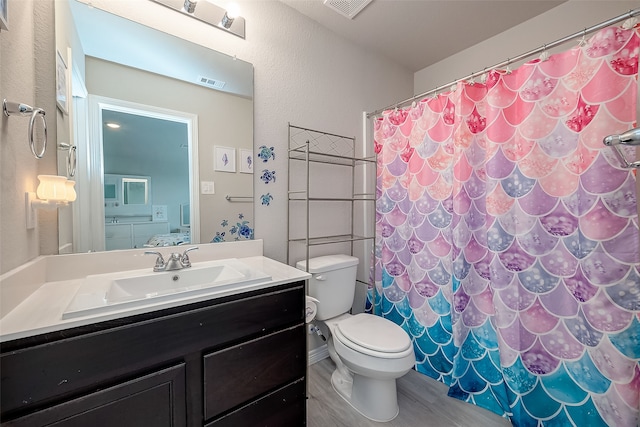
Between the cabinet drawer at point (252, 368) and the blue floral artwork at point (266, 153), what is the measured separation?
3.32ft

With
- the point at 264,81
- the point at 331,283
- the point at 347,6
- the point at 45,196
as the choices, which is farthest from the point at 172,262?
the point at 347,6

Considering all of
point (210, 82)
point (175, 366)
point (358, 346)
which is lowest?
point (358, 346)

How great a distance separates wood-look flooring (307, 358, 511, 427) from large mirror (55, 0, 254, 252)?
111 cm

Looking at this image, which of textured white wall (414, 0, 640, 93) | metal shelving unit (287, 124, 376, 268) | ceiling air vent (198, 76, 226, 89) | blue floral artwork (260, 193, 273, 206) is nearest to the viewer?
ceiling air vent (198, 76, 226, 89)

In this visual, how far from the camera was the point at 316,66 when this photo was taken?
6.00ft

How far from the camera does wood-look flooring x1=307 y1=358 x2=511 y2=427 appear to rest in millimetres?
1363

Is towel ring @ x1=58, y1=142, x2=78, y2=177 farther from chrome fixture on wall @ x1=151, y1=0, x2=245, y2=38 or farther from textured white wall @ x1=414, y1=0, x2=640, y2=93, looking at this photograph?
textured white wall @ x1=414, y1=0, x2=640, y2=93

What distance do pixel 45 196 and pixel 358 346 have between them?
1482mm

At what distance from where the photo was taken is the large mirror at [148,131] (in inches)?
43.7

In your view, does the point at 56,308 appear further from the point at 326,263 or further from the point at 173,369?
the point at 326,263

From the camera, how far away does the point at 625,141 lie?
89 cm

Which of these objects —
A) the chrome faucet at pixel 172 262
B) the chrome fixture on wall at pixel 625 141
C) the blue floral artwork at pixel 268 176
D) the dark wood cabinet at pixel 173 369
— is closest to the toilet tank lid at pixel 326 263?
the dark wood cabinet at pixel 173 369

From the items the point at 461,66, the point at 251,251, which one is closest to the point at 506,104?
the point at 461,66

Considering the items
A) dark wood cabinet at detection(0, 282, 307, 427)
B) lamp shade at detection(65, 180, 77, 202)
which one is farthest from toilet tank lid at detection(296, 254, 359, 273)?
lamp shade at detection(65, 180, 77, 202)
